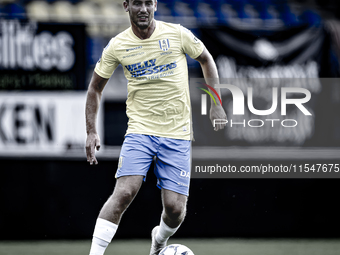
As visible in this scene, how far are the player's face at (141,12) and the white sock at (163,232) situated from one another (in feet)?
5.29

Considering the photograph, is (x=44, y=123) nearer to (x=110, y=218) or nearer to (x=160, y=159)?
(x=160, y=159)

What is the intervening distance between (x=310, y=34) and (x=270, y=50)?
1.65 ft

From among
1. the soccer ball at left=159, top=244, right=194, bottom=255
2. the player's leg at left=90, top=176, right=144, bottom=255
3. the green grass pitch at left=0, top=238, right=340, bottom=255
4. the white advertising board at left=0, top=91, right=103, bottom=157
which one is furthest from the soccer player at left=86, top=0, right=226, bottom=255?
the white advertising board at left=0, top=91, right=103, bottom=157

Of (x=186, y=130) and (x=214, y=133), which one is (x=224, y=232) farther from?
(x=186, y=130)

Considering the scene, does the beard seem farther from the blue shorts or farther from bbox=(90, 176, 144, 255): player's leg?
bbox=(90, 176, 144, 255): player's leg

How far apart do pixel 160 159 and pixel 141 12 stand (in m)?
→ 1.12

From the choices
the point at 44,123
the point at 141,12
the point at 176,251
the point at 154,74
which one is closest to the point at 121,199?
the point at 176,251

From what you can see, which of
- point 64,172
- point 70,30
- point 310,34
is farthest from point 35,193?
point 310,34

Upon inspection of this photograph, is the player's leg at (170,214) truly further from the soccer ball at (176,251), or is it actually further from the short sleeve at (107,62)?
the short sleeve at (107,62)

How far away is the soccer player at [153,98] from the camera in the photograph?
419 centimetres

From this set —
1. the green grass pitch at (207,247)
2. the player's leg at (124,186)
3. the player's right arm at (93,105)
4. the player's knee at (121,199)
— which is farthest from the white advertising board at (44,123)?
the player's knee at (121,199)

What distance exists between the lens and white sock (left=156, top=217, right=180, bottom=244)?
14.9ft

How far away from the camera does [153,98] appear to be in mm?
4246

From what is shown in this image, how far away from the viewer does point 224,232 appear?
6.67 meters
